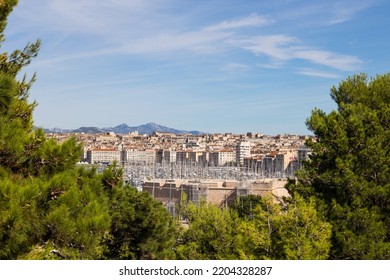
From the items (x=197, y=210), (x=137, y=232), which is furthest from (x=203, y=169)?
(x=137, y=232)

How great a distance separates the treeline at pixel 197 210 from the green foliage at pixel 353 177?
0.02 m

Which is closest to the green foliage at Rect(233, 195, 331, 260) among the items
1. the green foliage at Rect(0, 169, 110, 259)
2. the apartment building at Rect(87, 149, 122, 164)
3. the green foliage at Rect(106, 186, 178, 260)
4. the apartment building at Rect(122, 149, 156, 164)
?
the green foliage at Rect(106, 186, 178, 260)

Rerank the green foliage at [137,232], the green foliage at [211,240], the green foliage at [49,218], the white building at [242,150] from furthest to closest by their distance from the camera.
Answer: the white building at [242,150] < the green foliage at [137,232] < the green foliage at [211,240] < the green foliage at [49,218]

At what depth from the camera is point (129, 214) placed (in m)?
Answer: 8.94

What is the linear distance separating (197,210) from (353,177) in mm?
3502

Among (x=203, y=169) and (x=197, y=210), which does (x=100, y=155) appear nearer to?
(x=203, y=169)

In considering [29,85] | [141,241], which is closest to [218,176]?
[141,241]

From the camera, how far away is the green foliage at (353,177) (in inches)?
280

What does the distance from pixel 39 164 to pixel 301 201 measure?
12.8ft

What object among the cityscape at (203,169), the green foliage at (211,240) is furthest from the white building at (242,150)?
the green foliage at (211,240)

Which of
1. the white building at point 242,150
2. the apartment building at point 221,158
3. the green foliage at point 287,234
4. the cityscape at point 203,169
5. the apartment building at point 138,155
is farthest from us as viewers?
the white building at point 242,150

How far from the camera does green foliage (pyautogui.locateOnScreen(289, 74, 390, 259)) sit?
23.4 ft

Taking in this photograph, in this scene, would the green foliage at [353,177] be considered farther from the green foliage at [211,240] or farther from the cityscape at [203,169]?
the cityscape at [203,169]

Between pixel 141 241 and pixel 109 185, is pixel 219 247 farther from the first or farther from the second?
pixel 109 185
